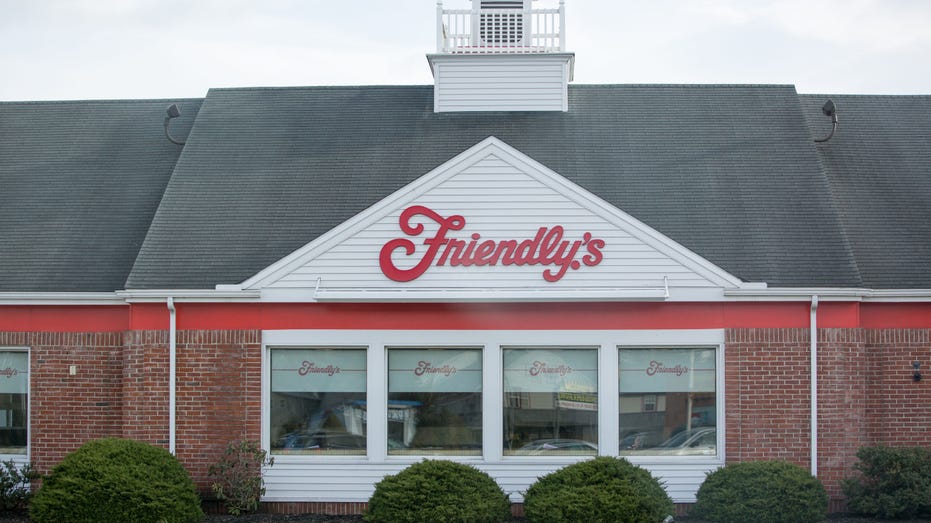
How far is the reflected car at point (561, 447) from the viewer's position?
16.4 meters

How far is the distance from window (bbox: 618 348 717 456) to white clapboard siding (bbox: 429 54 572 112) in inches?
247

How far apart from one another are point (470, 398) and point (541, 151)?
5303 millimetres

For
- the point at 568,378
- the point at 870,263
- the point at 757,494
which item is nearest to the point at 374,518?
the point at 568,378

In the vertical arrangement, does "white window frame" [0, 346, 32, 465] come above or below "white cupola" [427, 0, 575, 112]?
below

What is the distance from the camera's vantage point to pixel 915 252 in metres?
17.8

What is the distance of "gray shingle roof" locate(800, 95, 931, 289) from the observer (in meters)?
17.6

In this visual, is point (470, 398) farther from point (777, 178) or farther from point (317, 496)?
point (777, 178)

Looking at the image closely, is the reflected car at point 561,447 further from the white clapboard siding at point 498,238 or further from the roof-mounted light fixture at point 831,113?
the roof-mounted light fixture at point 831,113

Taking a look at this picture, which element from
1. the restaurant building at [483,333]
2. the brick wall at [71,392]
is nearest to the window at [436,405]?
the restaurant building at [483,333]

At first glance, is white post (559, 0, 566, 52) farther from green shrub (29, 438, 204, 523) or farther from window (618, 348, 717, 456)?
green shrub (29, 438, 204, 523)

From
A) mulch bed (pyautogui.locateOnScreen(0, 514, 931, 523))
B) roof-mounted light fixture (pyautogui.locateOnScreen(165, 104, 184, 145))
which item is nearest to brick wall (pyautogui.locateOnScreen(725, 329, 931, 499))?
mulch bed (pyautogui.locateOnScreen(0, 514, 931, 523))

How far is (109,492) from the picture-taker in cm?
1428

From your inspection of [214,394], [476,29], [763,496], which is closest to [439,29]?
[476,29]

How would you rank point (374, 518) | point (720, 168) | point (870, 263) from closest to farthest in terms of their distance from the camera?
point (374, 518)
point (870, 263)
point (720, 168)
